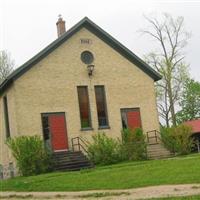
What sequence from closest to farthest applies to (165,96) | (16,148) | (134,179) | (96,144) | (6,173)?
(134,179)
(16,148)
(96,144)
(6,173)
(165,96)

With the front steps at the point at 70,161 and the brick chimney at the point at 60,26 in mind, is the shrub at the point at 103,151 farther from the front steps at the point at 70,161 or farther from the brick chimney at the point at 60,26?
the brick chimney at the point at 60,26

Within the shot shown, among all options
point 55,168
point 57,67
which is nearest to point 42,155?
point 55,168

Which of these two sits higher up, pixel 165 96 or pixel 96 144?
pixel 165 96

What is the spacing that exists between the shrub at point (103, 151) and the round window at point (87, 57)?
16.4 ft

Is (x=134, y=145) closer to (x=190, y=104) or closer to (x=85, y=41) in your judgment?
(x=85, y=41)

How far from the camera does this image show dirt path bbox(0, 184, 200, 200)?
1413 centimetres

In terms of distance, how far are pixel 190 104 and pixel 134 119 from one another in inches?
1825

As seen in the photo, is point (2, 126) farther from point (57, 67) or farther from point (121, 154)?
point (121, 154)

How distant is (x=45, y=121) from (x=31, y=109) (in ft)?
3.67

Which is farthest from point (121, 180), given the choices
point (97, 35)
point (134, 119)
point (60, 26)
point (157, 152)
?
point (60, 26)

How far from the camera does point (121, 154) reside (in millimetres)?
29625

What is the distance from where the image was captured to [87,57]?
1259 inches

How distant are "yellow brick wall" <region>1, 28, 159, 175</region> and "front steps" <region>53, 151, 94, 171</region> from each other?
1829mm

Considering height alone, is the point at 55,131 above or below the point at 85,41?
below
